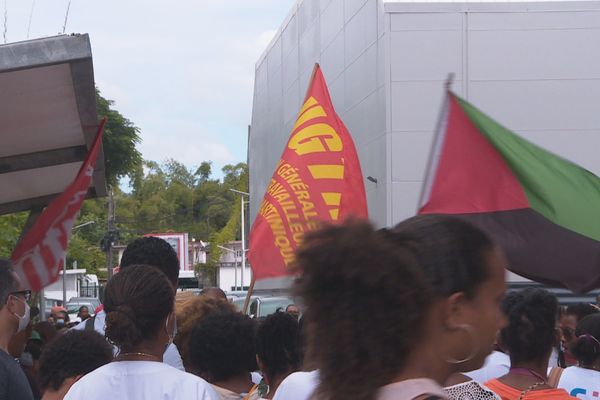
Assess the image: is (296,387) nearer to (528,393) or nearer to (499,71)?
(528,393)

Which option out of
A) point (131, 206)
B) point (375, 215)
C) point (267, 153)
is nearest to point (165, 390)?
point (375, 215)

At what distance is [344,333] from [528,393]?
2320 mm

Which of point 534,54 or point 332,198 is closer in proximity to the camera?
point 332,198

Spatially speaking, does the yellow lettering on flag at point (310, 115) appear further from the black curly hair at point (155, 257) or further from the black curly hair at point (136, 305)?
the black curly hair at point (136, 305)

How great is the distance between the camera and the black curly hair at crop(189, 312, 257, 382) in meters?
4.73

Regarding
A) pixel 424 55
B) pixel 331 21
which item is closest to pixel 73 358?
pixel 424 55

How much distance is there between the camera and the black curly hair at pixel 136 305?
140 inches

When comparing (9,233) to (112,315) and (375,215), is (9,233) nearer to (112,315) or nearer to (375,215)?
(375,215)

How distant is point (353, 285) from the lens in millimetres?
1866

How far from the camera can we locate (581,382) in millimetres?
5129

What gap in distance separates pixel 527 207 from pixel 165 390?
8.97ft

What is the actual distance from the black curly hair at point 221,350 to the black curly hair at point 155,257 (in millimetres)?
299

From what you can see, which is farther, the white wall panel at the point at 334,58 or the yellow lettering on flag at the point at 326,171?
the white wall panel at the point at 334,58

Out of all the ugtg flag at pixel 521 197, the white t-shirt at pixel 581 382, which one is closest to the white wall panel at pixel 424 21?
the ugtg flag at pixel 521 197
